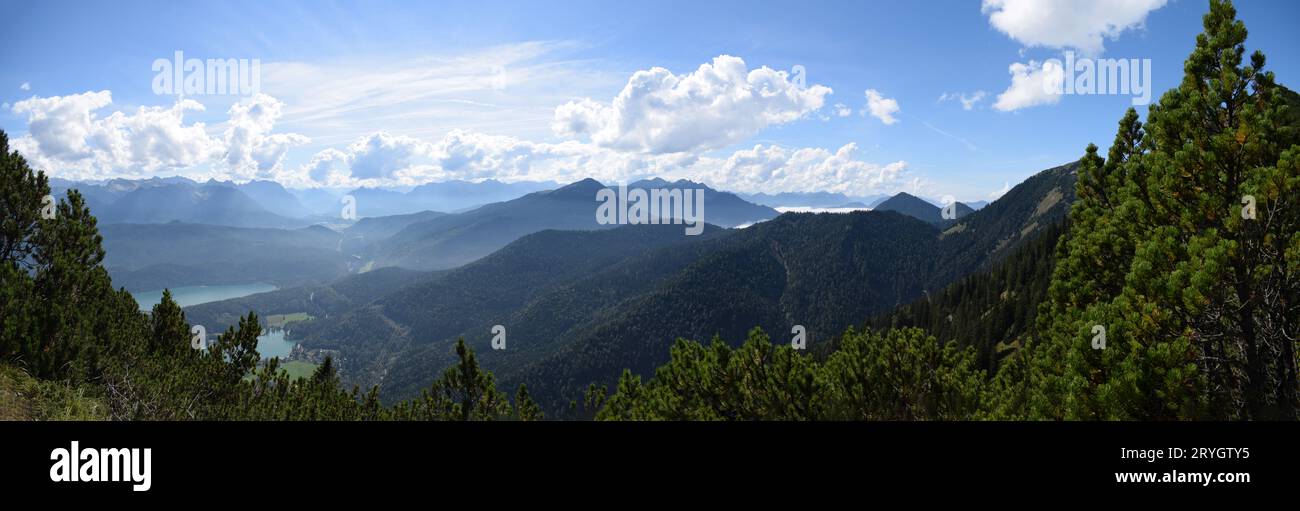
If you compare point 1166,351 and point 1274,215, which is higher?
point 1274,215

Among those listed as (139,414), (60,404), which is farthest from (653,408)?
(60,404)

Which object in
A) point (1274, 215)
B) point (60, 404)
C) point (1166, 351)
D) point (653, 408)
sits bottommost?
point (653, 408)
